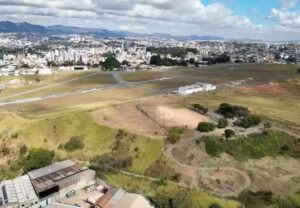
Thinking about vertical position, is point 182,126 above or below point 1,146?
above

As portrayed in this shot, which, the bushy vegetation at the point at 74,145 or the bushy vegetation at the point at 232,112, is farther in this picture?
the bushy vegetation at the point at 232,112

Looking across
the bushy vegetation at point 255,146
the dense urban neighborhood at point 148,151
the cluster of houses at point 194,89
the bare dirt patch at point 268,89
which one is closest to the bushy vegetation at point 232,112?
the dense urban neighborhood at point 148,151

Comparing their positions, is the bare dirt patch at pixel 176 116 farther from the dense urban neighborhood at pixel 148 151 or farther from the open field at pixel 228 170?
the open field at pixel 228 170

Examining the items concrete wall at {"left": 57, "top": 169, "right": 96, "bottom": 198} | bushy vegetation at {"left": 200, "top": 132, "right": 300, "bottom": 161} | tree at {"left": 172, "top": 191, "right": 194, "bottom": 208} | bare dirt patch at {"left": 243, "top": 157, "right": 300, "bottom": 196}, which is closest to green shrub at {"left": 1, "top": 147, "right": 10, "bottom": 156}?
concrete wall at {"left": 57, "top": 169, "right": 96, "bottom": 198}

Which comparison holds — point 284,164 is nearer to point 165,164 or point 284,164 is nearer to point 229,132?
point 229,132

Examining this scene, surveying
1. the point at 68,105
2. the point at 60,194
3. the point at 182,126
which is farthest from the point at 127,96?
the point at 60,194
